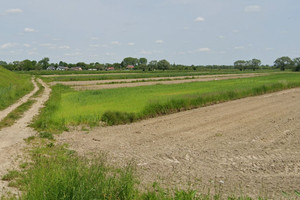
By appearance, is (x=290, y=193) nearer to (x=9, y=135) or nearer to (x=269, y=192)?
(x=269, y=192)

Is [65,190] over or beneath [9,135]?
over

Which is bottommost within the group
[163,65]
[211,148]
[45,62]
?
[211,148]

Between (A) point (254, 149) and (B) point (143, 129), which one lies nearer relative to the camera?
(A) point (254, 149)

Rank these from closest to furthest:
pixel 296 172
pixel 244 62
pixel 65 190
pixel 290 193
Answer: pixel 65 190 < pixel 290 193 < pixel 296 172 < pixel 244 62

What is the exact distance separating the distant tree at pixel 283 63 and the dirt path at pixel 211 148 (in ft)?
499

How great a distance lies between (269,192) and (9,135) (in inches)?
385

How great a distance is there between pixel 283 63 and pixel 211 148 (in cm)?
16529

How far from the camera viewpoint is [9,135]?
11.6 m

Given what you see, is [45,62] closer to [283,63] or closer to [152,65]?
[152,65]

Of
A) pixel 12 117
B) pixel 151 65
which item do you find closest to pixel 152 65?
pixel 151 65

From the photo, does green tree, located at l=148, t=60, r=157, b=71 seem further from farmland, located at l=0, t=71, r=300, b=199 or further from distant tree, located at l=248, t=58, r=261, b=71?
farmland, located at l=0, t=71, r=300, b=199

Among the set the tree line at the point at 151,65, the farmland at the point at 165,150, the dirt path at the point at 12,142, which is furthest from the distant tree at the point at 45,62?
the dirt path at the point at 12,142

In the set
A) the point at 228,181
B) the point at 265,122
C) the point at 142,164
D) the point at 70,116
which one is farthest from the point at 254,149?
the point at 70,116

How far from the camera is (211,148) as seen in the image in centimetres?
975
